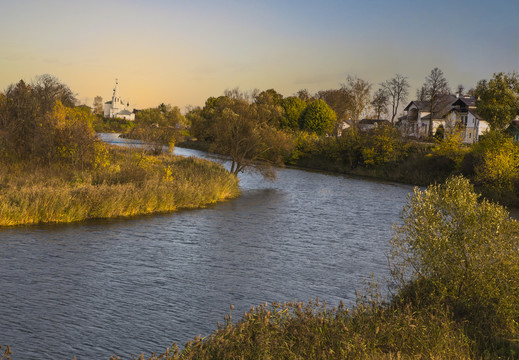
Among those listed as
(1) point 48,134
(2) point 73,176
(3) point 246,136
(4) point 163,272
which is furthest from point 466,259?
(3) point 246,136

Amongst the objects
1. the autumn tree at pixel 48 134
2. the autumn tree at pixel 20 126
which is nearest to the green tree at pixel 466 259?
the autumn tree at pixel 48 134

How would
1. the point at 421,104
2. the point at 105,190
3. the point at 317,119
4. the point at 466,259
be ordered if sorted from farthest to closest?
the point at 421,104
the point at 317,119
the point at 105,190
the point at 466,259

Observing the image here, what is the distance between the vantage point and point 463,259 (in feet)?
41.0

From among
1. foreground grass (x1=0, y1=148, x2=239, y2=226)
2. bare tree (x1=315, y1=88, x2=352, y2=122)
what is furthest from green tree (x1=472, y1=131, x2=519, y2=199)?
bare tree (x1=315, y1=88, x2=352, y2=122)

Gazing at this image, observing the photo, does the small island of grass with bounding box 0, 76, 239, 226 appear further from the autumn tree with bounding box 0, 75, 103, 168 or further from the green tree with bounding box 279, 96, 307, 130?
the green tree with bounding box 279, 96, 307, 130

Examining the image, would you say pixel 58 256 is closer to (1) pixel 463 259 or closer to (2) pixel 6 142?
(1) pixel 463 259

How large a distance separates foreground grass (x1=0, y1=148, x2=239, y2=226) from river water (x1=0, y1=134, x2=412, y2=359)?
1065mm

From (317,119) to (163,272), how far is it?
79.7m

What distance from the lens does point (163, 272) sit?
59.0 feet

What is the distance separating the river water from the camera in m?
12.3

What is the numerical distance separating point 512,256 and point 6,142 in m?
33.6

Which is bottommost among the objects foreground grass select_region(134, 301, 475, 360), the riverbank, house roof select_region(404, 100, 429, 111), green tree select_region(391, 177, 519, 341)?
foreground grass select_region(134, 301, 475, 360)

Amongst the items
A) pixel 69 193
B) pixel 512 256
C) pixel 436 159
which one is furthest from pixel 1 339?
pixel 436 159

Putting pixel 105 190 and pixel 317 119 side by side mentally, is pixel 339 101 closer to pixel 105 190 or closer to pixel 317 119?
pixel 317 119
